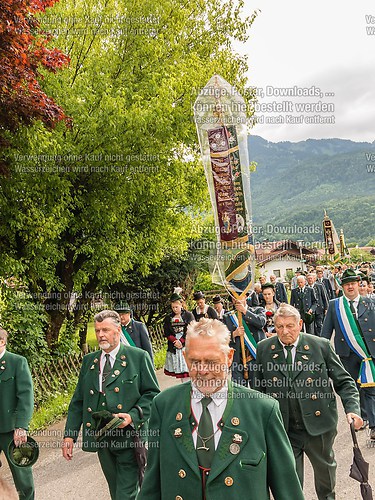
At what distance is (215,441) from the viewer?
235 cm

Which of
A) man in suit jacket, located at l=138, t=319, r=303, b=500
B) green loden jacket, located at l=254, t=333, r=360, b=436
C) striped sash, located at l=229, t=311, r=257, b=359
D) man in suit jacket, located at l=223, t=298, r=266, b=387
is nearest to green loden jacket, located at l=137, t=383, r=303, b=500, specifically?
man in suit jacket, located at l=138, t=319, r=303, b=500

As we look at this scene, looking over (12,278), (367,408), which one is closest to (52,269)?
(12,278)

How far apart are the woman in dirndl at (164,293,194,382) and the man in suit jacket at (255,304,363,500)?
444 cm

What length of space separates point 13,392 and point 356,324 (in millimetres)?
4325

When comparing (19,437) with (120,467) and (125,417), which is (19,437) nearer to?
(120,467)

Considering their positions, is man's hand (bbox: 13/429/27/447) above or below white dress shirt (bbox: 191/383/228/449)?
below

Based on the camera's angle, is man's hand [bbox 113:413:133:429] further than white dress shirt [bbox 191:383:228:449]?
Yes

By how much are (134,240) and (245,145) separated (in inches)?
255

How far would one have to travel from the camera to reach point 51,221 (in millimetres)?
9336

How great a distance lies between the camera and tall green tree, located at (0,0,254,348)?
950 centimetres

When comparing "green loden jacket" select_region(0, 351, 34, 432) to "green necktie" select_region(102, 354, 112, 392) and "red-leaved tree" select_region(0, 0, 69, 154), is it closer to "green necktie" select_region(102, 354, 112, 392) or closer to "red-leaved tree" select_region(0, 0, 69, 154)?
"green necktie" select_region(102, 354, 112, 392)

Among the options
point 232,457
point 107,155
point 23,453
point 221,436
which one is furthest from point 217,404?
point 107,155

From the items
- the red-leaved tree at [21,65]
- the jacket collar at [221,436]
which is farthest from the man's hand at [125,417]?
the red-leaved tree at [21,65]

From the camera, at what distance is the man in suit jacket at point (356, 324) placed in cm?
622
